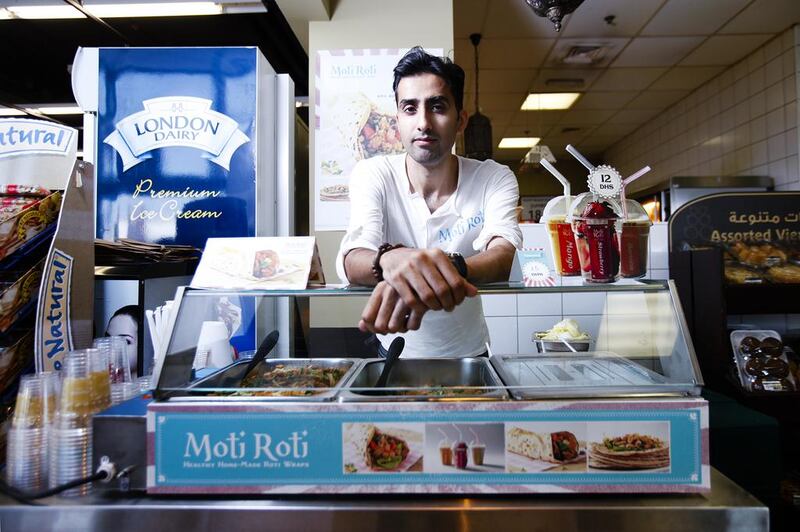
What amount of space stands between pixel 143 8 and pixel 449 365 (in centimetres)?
348

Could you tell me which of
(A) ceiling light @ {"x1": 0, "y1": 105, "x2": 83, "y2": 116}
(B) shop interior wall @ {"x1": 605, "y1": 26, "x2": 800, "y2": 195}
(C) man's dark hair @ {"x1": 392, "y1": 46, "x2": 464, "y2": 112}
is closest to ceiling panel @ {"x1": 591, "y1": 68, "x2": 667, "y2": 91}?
(B) shop interior wall @ {"x1": 605, "y1": 26, "x2": 800, "y2": 195}

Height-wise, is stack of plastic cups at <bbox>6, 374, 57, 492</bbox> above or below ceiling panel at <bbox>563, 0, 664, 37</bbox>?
below

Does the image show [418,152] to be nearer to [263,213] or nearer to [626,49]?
[263,213]

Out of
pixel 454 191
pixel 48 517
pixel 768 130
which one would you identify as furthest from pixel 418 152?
pixel 768 130

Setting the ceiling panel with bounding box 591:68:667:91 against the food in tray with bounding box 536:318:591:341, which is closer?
the food in tray with bounding box 536:318:591:341

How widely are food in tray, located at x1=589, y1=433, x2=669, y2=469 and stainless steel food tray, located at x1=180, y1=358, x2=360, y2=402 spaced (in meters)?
0.52

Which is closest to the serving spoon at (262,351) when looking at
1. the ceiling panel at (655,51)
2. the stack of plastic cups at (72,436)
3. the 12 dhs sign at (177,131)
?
the stack of plastic cups at (72,436)

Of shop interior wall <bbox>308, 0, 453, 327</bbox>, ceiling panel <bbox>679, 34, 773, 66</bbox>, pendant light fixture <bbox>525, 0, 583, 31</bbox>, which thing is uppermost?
ceiling panel <bbox>679, 34, 773, 66</bbox>

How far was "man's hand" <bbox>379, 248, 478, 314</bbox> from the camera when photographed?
958 mm

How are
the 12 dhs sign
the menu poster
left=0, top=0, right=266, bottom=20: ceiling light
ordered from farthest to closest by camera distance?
left=0, top=0, right=266, bottom=20: ceiling light < the 12 dhs sign < the menu poster

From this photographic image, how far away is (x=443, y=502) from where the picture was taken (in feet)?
3.00

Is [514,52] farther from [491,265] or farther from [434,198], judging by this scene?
[491,265]

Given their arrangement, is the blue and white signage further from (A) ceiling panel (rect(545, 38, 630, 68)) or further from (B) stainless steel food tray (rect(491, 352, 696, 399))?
(A) ceiling panel (rect(545, 38, 630, 68))

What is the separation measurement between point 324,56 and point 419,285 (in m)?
2.71
